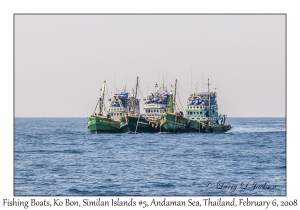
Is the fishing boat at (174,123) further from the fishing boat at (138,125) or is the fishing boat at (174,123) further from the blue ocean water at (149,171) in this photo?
the blue ocean water at (149,171)

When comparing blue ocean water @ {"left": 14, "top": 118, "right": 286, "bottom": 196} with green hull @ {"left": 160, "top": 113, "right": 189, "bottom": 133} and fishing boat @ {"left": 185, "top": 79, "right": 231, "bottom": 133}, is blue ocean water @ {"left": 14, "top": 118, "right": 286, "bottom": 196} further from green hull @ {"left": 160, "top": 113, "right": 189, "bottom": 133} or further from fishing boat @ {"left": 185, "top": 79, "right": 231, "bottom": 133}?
fishing boat @ {"left": 185, "top": 79, "right": 231, "bottom": 133}

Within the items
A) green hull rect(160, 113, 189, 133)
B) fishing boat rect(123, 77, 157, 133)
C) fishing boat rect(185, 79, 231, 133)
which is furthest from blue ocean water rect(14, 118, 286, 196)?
fishing boat rect(185, 79, 231, 133)

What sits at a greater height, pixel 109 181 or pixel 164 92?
pixel 164 92

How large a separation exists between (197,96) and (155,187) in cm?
7696

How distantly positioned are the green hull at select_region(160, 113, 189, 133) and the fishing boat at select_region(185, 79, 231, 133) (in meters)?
4.37

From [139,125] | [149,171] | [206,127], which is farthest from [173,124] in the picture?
[149,171]

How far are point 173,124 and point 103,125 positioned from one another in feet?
41.6

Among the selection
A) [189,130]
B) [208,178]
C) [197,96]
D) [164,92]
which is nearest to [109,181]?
[208,178]

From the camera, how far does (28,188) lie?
42.2m

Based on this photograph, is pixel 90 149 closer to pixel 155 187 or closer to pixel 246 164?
pixel 246 164

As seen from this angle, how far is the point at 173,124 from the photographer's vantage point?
109 m

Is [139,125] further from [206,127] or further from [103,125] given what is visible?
[206,127]

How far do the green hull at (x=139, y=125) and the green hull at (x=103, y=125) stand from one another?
9.12ft
